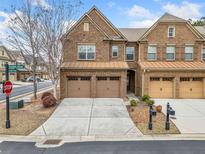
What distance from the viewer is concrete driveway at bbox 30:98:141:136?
37.9ft

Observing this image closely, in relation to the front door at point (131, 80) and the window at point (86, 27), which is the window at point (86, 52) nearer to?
the window at point (86, 27)

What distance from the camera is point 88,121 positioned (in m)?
13.7

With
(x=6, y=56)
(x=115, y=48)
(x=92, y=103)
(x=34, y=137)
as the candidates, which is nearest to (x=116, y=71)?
(x=115, y=48)

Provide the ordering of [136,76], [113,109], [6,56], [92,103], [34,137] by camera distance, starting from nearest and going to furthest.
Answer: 1. [34,137]
2. [113,109]
3. [92,103]
4. [136,76]
5. [6,56]

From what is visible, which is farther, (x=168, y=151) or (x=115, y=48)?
(x=115, y=48)

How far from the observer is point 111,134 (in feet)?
36.9

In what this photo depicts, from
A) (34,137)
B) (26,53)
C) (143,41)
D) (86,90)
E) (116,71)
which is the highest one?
(143,41)

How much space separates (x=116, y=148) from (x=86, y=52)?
52.5ft

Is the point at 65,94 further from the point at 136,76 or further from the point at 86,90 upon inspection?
the point at 136,76

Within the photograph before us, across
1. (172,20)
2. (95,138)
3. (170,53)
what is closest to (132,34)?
(172,20)

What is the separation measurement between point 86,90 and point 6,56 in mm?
46114

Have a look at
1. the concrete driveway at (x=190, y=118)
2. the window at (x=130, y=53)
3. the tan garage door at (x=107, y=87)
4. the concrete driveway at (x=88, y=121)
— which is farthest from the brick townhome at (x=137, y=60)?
the concrete driveway at (x=190, y=118)

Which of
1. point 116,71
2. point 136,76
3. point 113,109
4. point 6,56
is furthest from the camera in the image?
point 6,56

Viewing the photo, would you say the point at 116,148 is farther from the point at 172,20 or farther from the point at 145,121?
the point at 172,20
